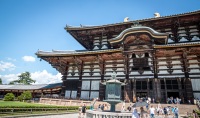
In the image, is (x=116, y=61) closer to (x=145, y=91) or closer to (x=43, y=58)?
(x=145, y=91)

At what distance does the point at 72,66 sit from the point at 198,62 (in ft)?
55.9

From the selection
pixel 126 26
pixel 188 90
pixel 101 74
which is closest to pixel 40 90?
pixel 101 74

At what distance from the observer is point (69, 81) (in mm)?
22344

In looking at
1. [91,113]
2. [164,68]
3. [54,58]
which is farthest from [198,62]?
[54,58]

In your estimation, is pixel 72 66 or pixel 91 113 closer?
pixel 91 113

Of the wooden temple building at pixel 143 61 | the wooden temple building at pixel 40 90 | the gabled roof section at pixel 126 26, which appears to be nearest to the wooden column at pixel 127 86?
the wooden temple building at pixel 143 61

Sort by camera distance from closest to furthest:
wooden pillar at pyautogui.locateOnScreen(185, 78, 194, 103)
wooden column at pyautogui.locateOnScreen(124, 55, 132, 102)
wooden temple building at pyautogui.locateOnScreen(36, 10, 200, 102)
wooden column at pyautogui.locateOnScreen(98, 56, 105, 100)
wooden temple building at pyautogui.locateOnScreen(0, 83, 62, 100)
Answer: wooden pillar at pyautogui.locateOnScreen(185, 78, 194, 103), wooden temple building at pyautogui.locateOnScreen(36, 10, 200, 102), wooden column at pyautogui.locateOnScreen(124, 55, 132, 102), wooden column at pyautogui.locateOnScreen(98, 56, 105, 100), wooden temple building at pyautogui.locateOnScreen(0, 83, 62, 100)

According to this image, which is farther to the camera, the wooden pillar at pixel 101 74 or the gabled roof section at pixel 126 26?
the wooden pillar at pixel 101 74

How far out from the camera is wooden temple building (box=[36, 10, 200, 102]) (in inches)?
671

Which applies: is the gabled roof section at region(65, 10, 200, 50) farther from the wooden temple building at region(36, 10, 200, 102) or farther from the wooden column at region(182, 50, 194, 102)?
the wooden column at region(182, 50, 194, 102)

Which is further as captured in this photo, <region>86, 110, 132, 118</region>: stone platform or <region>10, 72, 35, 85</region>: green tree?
<region>10, 72, 35, 85</region>: green tree

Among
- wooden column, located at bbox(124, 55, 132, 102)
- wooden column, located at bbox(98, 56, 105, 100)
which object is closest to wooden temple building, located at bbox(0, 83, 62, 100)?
wooden column, located at bbox(98, 56, 105, 100)

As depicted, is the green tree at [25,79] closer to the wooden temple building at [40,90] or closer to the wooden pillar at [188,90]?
the wooden temple building at [40,90]

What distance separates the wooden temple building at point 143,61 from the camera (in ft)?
55.9
